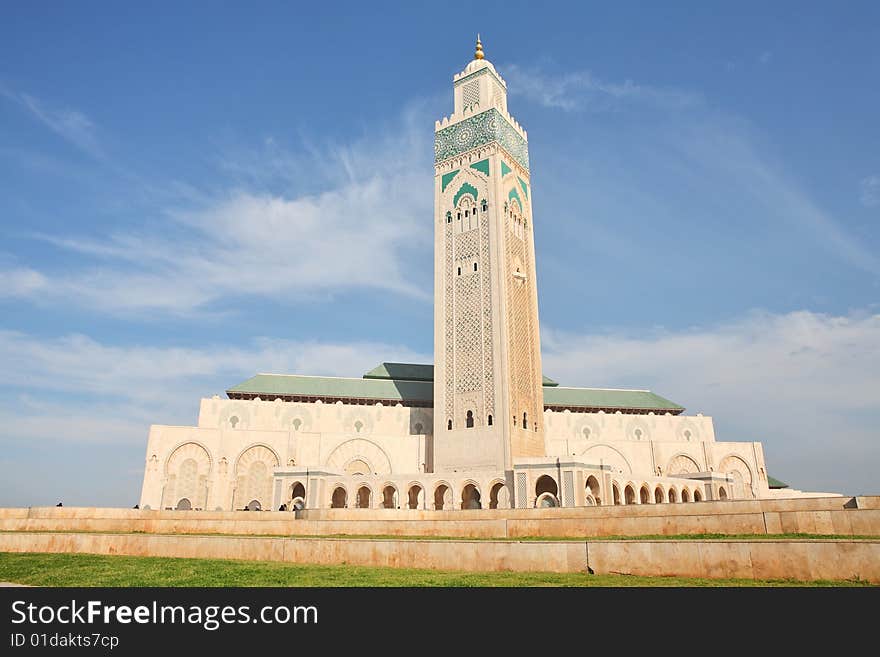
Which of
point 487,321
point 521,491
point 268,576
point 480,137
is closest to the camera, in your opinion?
point 268,576

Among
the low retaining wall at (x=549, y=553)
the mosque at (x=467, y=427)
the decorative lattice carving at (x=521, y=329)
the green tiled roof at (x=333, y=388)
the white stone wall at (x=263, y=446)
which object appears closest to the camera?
the low retaining wall at (x=549, y=553)

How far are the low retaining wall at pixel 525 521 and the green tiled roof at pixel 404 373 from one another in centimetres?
2639

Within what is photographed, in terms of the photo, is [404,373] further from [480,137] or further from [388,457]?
[480,137]

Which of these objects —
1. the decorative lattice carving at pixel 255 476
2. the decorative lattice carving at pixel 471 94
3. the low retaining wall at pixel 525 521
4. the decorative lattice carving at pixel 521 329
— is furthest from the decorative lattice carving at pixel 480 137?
the low retaining wall at pixel 525 521

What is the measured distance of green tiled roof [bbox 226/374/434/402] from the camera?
41719mm

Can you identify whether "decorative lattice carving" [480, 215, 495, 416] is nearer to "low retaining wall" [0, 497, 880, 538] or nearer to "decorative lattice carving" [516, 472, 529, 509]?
"decorative lattice carving" [516, 472, 529, 509]

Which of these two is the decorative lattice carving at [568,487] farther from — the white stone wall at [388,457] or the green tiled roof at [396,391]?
the green tiled roof at [396,391]

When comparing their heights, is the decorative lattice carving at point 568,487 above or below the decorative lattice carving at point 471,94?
Result: below

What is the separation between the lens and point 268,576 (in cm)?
845

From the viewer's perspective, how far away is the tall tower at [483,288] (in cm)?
3434

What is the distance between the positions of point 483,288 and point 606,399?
15700 mm

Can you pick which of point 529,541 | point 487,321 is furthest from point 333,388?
point 529,541

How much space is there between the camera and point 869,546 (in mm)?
7270
